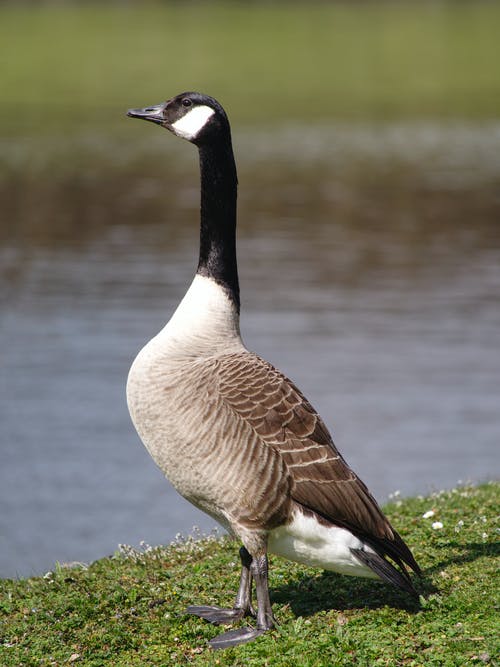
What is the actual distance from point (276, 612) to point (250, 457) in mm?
1420

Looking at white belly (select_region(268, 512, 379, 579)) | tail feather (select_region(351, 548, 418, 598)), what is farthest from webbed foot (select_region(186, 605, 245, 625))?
tail feather (select_region(351, 548, 418, 598))

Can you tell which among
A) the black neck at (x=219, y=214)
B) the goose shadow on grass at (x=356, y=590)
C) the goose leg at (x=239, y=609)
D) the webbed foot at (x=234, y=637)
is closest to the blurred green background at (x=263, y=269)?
the goose shadow on grass at (x=356, y=590)

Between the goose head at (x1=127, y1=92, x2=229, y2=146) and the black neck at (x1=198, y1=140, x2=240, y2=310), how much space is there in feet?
0.29

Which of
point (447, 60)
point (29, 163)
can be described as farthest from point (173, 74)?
point (29, 163)

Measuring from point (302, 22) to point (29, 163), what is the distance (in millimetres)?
58988

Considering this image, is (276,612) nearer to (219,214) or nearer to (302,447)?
(302,447)

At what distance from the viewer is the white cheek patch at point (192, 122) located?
6.96 meters

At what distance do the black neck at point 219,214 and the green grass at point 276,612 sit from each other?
2.14 metres

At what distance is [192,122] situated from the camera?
23.0 feet

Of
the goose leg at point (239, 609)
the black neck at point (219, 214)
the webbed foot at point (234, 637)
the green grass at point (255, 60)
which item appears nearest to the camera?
the webbed foot at point (234, 637)

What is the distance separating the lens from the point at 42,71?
68125mm

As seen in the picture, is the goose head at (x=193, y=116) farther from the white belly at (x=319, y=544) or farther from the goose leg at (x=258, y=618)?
the goose leg at (x=258, y=618)

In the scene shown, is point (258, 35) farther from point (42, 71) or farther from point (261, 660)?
point (261, 660)

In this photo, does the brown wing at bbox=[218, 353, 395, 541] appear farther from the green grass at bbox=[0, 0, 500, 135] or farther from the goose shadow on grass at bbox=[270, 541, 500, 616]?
the green grass at bbox=[0, 0, 500, 135]
